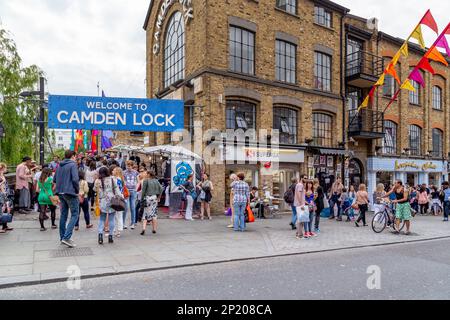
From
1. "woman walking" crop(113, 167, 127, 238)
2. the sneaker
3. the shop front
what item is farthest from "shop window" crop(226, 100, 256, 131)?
the sneaker

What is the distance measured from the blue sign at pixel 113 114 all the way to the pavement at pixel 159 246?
3.21 metres

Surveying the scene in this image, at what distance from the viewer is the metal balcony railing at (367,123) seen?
19078 mm

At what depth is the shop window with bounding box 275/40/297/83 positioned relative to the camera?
16.4m

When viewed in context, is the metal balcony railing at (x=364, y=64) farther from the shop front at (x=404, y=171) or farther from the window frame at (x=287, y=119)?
the shop front at (x=404, y=171)

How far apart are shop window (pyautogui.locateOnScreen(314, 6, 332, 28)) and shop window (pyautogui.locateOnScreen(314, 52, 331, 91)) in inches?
64.3

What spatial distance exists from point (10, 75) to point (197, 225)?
1317 cm

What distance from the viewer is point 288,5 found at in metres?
16.9

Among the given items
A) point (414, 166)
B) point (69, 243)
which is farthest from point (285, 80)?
point (69, 243)

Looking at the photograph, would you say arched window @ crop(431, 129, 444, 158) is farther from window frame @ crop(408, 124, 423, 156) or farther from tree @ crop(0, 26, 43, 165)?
tree @ crop(0, 26, 43, 165)

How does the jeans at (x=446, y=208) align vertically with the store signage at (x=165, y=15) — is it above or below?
below

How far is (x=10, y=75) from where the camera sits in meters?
17.4

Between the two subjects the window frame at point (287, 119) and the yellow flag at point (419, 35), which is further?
the window frame at point (287, 119)

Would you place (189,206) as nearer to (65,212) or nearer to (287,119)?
(65,212)

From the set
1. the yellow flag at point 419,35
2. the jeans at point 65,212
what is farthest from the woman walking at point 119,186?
the yellow flag at point 419,35
